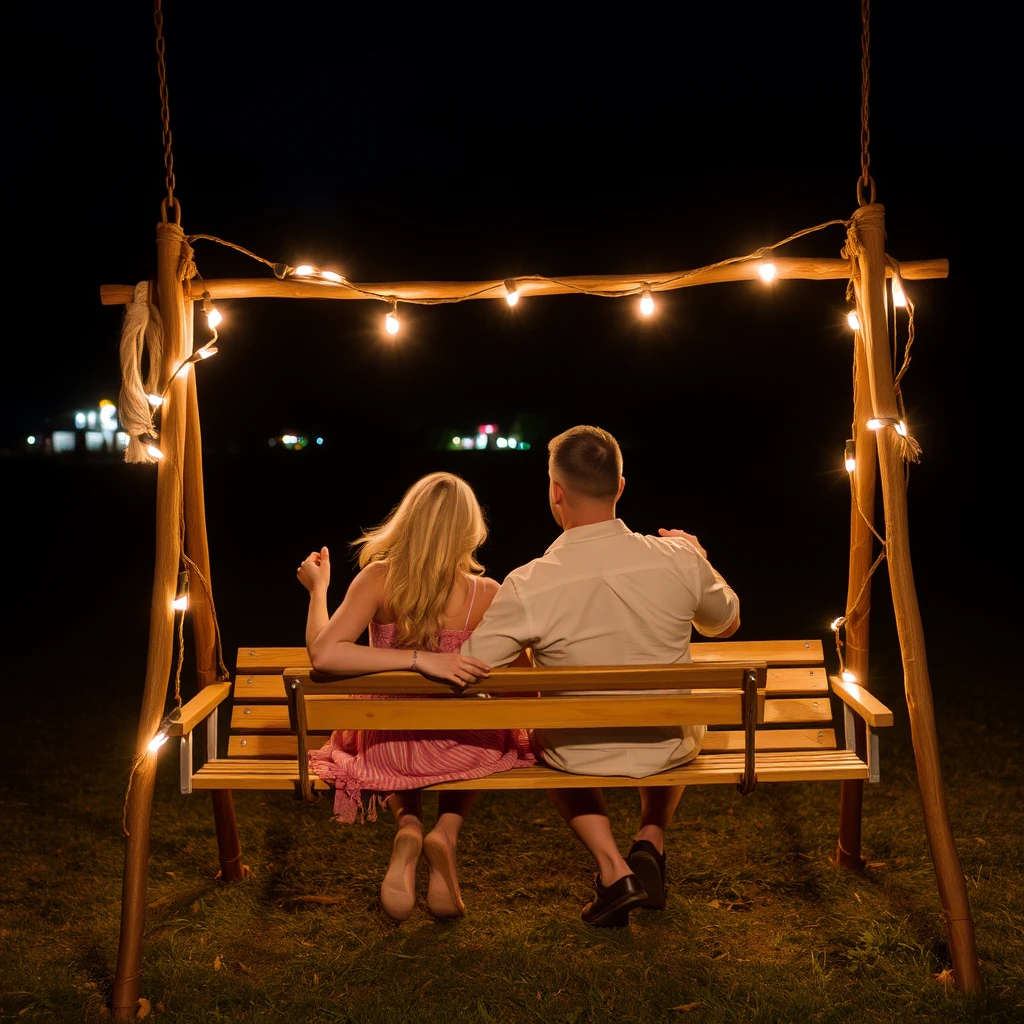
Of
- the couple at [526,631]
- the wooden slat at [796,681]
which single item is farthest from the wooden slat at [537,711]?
the wooden slat at [796,681]

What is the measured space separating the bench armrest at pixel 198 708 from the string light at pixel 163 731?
11mm

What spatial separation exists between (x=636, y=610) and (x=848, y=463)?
152 centimetres

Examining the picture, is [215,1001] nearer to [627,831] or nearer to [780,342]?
[627,831]

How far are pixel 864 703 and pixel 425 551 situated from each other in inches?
72.8

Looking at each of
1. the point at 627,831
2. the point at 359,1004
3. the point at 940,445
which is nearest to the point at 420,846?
the point at 359,1004

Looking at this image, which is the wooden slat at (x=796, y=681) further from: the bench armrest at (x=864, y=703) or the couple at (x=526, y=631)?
the couple at (x=526, y=631)

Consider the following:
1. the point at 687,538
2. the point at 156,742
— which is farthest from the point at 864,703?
the point at 156,742

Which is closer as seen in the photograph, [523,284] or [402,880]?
[402,880]

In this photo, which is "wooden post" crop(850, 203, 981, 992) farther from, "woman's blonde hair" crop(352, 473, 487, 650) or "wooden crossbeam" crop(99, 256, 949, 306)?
"woman's blonde hair" crop(352, 473, 487, 650)

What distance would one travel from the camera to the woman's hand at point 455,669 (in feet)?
10.8

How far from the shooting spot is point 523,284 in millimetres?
4391

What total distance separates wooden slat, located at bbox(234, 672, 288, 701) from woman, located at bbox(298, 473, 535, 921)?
2.21 ft

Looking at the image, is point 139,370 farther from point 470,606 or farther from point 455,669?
point 455,669

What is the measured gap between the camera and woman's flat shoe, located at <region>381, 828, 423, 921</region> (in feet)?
11.4
